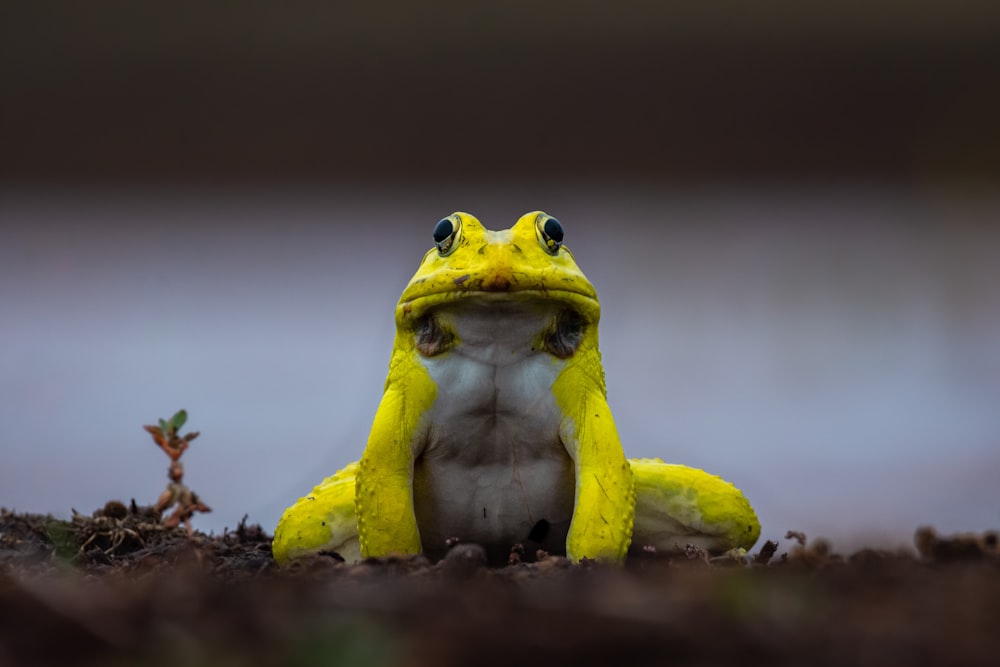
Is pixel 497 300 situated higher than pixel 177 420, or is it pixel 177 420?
pixel 497 300

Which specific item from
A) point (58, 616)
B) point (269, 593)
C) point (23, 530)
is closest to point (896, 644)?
point (269, 593)

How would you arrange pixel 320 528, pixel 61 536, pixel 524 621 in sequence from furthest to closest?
1. pixel 61 536
2. pixel 320 528
3. pixel 524 621

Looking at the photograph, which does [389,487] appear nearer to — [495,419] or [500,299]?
[495,419]

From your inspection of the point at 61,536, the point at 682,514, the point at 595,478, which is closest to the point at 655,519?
the point at 682,514

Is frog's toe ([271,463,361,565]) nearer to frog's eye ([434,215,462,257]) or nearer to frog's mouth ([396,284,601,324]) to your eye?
frog's mouth ([396,284,601,324])

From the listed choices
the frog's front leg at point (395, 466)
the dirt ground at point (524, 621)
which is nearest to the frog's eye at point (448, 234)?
the frog's front leg at point (395, 466)

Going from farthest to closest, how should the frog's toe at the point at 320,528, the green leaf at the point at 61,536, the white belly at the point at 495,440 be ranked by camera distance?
the green leaf at the point at 61,536, the frog's toe at the point at 320,528, the white belly at the point at 495,440

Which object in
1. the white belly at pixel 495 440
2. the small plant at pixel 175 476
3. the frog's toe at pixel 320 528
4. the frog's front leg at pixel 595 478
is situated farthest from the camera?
the small plant at pixel 175 476

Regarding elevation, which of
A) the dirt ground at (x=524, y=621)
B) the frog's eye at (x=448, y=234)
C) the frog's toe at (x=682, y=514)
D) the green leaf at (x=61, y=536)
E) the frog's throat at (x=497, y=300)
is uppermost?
the frog's eye at (x=448, y=234)

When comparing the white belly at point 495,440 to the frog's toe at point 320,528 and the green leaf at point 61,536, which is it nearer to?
the frog's toe at point 320,528
